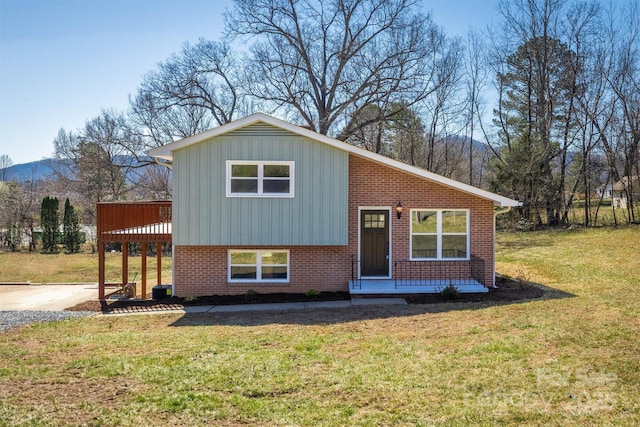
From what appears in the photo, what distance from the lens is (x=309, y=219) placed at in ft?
44.7

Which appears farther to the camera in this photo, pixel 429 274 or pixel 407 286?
pixel 429 274

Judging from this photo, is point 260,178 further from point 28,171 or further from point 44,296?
point 28,171

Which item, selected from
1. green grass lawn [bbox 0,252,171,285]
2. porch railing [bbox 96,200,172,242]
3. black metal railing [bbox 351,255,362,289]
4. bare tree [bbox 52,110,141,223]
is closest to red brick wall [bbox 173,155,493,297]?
black metal railing [bbox 351,255,362,289]

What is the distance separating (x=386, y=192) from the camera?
47.7ft

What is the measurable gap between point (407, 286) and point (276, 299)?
3.76 metres

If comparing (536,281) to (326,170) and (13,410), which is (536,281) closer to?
(326,170)

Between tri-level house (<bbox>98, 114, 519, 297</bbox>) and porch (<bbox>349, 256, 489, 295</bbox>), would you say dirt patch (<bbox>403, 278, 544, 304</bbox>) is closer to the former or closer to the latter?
tri-level house (<bbox>98, 114, 519, 297</bbox>)

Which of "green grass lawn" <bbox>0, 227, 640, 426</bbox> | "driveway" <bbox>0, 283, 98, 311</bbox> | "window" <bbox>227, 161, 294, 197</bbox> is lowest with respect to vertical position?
"driveway" <bbox>0, 283, 98, 311</bbox>

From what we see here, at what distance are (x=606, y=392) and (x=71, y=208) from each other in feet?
112

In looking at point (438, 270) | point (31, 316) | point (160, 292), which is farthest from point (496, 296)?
point (31, 316)

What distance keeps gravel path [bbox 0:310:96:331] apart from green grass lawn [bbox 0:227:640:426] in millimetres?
700

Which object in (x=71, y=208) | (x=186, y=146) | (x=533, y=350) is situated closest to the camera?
(x=533, y=350)

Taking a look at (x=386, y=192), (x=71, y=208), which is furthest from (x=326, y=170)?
(x=71, y=208)

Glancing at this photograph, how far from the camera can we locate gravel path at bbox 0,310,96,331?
1115cm
